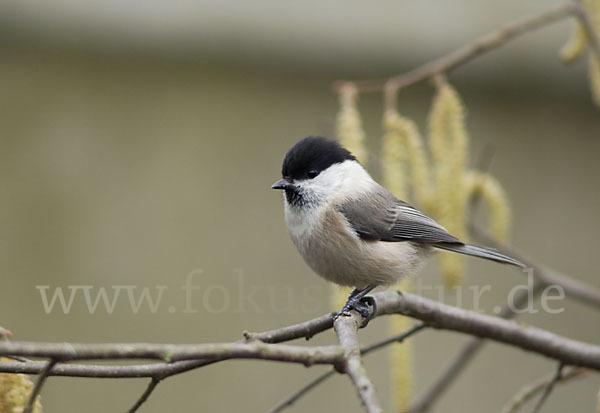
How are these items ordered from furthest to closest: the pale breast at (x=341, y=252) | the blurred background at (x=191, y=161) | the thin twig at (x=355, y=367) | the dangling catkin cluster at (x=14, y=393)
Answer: the blurred background at (x=191, y=161) → the pale breast at (x=341, y=252) → the dangling catkin cluster at (x=14, y=393) → the thin twig at (x=355, y=367)

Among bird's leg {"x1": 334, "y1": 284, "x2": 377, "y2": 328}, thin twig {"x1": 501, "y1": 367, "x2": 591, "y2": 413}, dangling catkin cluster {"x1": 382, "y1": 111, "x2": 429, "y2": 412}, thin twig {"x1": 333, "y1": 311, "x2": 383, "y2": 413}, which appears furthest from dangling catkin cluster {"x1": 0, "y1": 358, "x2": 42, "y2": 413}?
thin twig {"x1": 501, "y1": 367, "x2": 591, "y2": 413}

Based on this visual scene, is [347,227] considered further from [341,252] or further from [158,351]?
[158,351]

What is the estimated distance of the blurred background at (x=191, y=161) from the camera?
2.37 meters

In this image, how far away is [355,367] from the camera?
30.2 inches

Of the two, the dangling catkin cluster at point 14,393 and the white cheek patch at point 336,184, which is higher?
the white cheek patch at point 336,184

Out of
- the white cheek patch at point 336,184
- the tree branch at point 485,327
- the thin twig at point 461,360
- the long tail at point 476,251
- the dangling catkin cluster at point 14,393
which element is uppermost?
the white cheek patch at point 336,184

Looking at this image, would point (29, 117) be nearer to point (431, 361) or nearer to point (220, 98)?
point (220, 98)

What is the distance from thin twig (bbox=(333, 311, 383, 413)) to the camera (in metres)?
0.66

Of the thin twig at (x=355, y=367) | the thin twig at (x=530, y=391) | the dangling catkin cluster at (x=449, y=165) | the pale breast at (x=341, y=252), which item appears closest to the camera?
the thin twig at (x=355, y=367)

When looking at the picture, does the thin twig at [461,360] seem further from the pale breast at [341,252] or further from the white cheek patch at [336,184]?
the white cheek patch at [336,184]

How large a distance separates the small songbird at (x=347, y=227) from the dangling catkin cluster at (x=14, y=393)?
2.56ft

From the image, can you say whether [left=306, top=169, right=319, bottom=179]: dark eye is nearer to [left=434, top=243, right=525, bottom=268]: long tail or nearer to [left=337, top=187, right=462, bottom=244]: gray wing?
[left=337, top=187, right=462, bottom=244]: gray wing

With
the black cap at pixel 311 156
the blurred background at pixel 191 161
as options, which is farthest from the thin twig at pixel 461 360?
the blurred background at pixel 191 161

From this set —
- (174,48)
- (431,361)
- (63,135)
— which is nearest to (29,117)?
(63,135)
